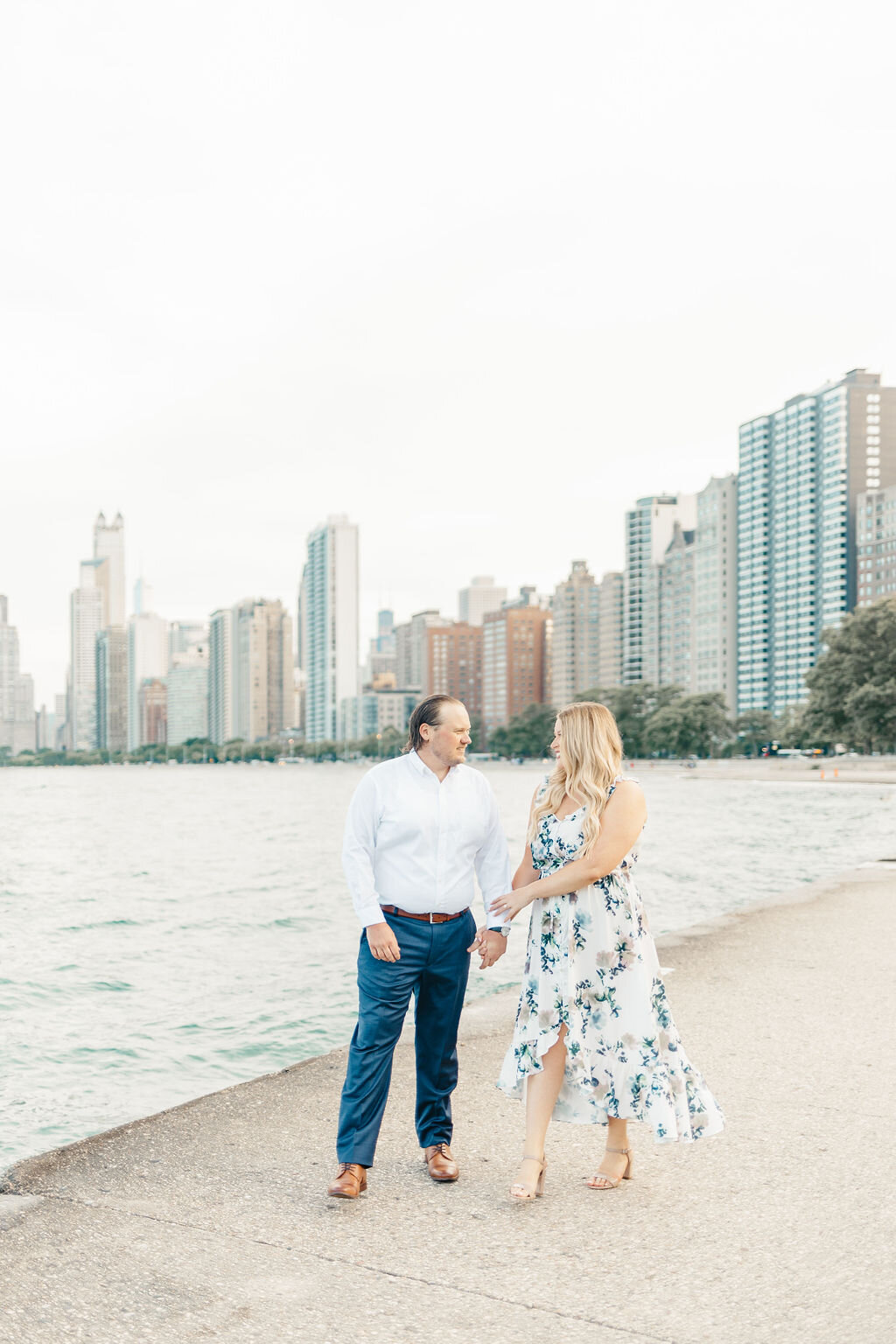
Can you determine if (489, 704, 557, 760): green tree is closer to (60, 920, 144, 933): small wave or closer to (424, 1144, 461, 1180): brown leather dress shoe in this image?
(60, 920, 144, 933): small wave

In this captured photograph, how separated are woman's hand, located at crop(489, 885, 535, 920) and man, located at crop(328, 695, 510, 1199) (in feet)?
0.17

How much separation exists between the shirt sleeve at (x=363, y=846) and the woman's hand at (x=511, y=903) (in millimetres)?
444

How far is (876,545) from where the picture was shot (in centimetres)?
15562

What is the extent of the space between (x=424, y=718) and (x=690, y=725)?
136678 millimetres

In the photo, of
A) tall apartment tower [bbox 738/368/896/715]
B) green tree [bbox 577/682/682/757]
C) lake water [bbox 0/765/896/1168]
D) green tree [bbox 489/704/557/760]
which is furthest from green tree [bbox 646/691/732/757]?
lake water [bbox 0/765/896/1168]

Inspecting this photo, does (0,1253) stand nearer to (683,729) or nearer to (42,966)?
(42,966)

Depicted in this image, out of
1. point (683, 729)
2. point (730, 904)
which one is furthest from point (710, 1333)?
point (683, 729)

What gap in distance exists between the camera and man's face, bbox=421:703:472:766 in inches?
178

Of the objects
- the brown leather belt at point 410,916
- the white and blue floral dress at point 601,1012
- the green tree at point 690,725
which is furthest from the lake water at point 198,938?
the green tree at point 690,725

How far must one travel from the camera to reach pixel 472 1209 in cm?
423

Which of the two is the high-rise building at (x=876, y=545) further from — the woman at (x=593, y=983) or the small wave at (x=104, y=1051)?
the woman at (x=593, y=983)

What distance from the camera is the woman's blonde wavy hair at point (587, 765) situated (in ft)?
14.3

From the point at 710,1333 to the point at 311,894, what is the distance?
2114 centimetres

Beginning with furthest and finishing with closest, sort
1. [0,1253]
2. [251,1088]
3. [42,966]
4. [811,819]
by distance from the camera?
[811,819] < [42,966] < [251,1088] < [0,1253]
